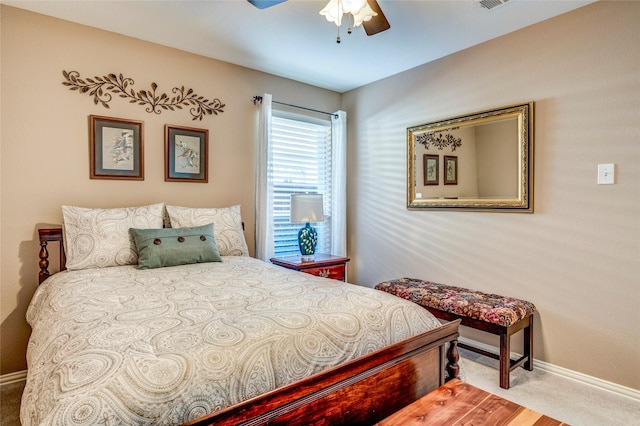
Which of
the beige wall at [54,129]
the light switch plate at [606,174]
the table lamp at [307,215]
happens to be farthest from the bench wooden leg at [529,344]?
the beige wall at [54,129]

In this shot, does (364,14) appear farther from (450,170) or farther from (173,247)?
(173,247)

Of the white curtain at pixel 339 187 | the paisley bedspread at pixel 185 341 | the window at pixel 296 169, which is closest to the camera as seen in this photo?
the paisley bedspread at pixel 185 341

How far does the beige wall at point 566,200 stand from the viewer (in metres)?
2.24

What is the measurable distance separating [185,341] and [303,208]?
234 centimetres

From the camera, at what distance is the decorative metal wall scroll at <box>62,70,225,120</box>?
2.68 m

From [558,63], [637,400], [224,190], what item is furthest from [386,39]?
[637,400]

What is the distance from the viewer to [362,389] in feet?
4.32

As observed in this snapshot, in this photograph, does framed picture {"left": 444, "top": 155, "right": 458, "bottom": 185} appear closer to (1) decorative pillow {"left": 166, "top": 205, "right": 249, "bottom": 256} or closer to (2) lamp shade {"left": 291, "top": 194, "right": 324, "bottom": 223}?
(2) lamp shade {"left": 291, "top": 194, "right": 324, "bottom": 223}

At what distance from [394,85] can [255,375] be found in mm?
3267

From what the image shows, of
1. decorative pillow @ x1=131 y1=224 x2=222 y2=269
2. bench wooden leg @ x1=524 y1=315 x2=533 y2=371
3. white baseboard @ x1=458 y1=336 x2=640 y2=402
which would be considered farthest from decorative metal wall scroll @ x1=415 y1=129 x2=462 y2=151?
decorative pillow @ x1=131 y1=224 x2=222 y2=269

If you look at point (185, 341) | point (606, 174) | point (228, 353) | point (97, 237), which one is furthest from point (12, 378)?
point (606, 174)

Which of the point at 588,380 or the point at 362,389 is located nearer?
the point at 362,389

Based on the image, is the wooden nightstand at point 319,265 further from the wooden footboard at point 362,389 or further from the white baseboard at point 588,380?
the wooden footboard at point 362,389

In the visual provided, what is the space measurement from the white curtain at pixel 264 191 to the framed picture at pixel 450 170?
5.40 feet
